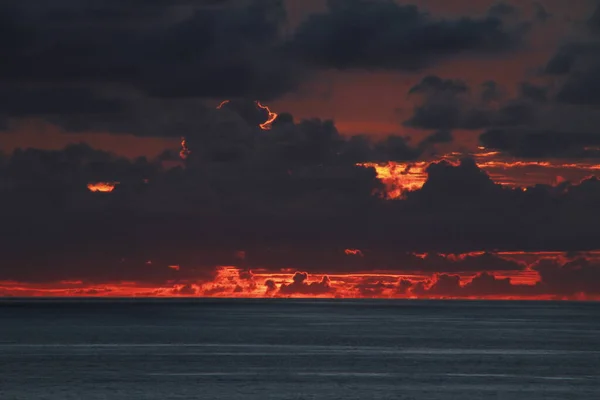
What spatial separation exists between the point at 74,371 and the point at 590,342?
84205mm

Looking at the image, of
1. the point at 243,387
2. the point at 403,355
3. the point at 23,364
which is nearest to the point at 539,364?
the point at 403,355

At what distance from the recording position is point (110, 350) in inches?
4936

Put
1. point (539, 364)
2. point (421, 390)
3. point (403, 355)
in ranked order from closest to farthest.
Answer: point (421, 390)
point (539, 364)
point (403, 355)

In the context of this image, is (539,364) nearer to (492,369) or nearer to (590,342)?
(492,369)

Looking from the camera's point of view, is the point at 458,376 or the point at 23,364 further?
the point at 23,364

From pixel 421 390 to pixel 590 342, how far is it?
3252 inches

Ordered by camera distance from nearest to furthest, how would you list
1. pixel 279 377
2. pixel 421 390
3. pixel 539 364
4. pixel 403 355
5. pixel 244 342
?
pixel 421 390, pixel 279 377, pixel 539 364, pixel 403 355, pixel 244 342

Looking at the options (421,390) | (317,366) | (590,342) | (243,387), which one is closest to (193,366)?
(317,366)

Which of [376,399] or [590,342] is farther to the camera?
[590,342]

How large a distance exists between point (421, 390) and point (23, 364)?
40631 millimetres

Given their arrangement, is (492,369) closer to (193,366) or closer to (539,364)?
(539,364)

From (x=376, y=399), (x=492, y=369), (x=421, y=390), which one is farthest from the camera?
(x=492, y=369)

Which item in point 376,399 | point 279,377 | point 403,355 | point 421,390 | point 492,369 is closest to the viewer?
point 376,399

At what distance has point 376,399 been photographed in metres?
70.4
